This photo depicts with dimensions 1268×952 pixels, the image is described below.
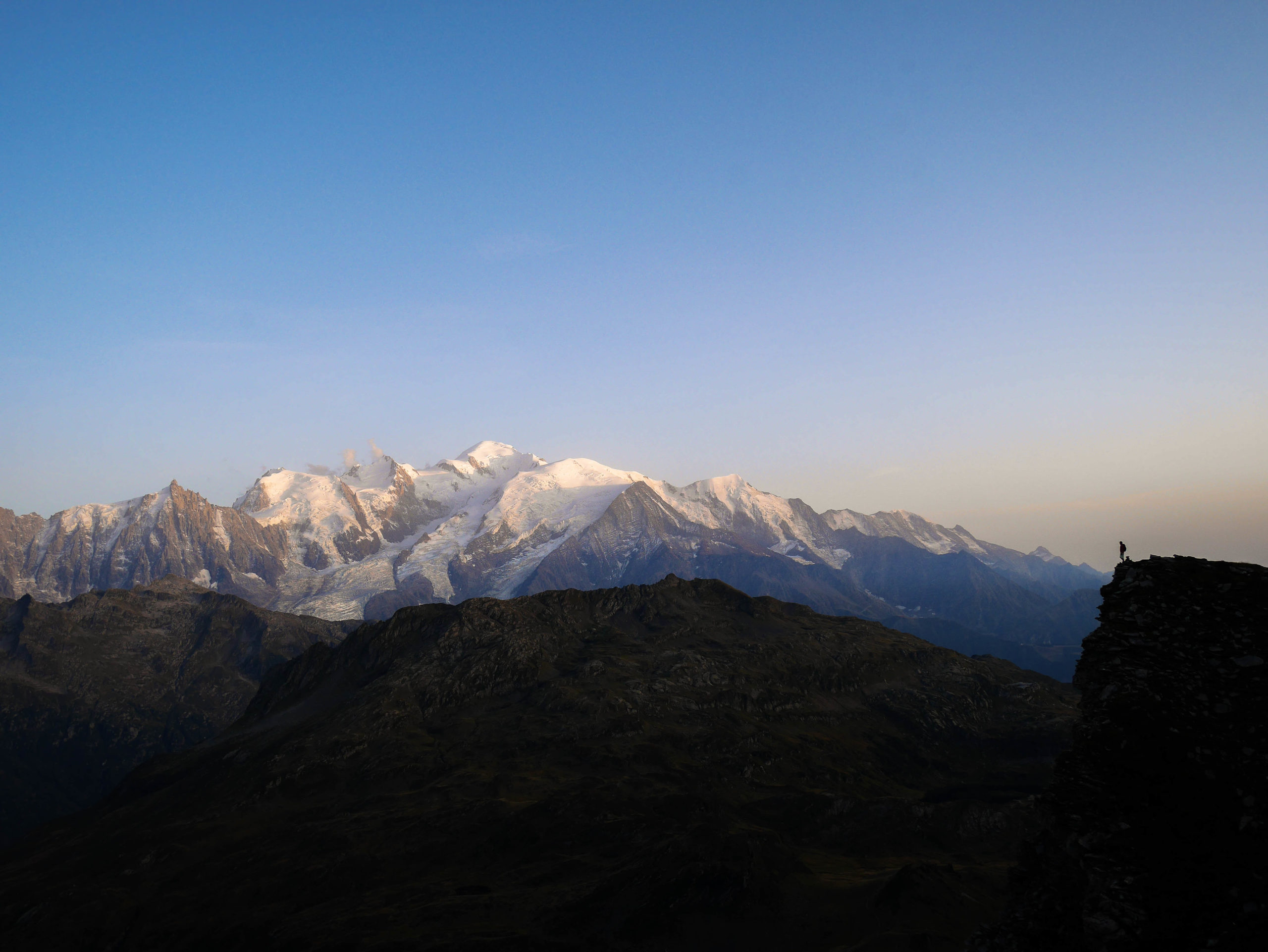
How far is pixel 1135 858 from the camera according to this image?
32.8 m

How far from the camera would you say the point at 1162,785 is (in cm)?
3369

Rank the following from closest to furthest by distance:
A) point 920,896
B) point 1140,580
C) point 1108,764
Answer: point 1108,764 → point 1140,580 → point 920,896

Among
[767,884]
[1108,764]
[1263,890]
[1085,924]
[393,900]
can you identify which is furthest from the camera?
[393,900]

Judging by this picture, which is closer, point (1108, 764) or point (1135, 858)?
point (1135, 858)

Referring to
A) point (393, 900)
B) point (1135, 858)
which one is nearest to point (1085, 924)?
point (1135, 858)

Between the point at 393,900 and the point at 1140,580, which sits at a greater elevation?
the point at 1140,580

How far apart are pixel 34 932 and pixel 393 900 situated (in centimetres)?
9328

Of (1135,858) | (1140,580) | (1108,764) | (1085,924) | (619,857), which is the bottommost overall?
(619,857)

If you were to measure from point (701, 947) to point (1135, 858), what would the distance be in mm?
116972

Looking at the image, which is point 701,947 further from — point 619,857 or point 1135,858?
point 1135,858

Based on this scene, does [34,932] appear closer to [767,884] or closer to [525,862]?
[525,862]

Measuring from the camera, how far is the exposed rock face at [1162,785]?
31484mm

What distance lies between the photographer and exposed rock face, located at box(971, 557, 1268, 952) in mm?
31484

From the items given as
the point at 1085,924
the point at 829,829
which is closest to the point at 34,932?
the point at 829,829
